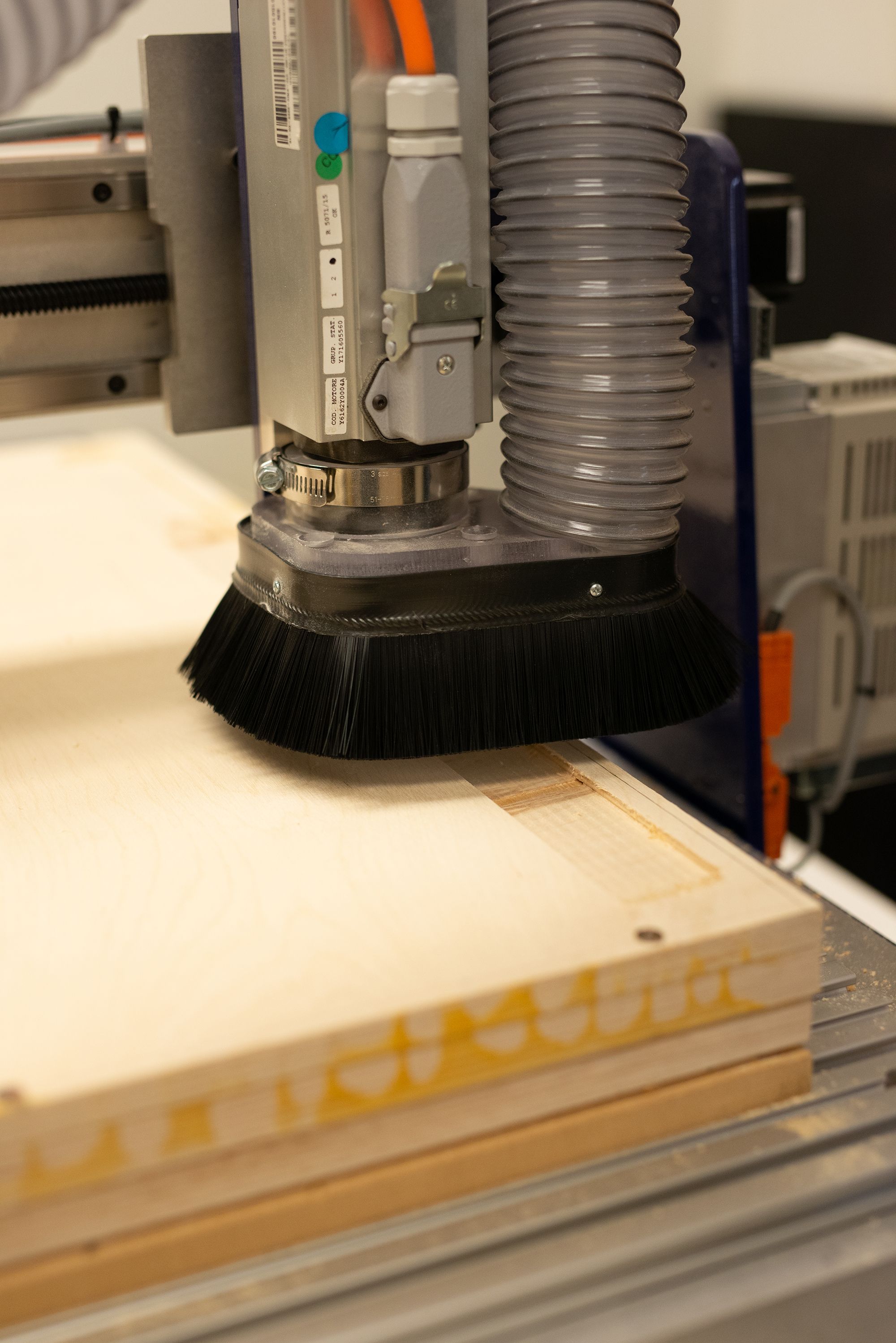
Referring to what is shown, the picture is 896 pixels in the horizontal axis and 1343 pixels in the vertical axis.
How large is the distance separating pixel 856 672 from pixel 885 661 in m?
0.04

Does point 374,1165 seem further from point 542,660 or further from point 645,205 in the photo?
point 645,205

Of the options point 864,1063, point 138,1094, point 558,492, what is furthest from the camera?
point 558,492

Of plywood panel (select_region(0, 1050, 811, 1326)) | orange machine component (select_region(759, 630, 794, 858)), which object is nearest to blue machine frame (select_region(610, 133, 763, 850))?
orange machine component (select_region(759, 630, 794, 858))

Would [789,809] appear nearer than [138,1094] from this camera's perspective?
No

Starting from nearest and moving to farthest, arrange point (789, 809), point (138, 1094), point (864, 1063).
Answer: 1. point (138, 1094)
2. point (864, 1063)
3. point (789, 809)

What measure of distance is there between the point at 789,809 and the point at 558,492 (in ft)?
2.71

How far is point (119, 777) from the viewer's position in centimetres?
87

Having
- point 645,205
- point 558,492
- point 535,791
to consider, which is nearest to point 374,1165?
point 535,791

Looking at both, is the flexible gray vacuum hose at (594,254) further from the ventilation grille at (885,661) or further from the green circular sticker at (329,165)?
the ventilation grille at (885,661)

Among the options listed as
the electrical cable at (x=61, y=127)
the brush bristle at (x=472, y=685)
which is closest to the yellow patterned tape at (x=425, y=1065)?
the brush bristle at (x=472, y=685)

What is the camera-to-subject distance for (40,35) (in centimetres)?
73

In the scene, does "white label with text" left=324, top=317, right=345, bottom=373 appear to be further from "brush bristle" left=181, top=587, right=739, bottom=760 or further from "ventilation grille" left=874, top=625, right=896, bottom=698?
"ventilation grille" left=874, top=625, right=896, bottom=698

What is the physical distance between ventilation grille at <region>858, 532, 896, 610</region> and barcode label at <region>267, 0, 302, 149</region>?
642 mm

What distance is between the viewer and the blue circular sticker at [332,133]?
77cm
